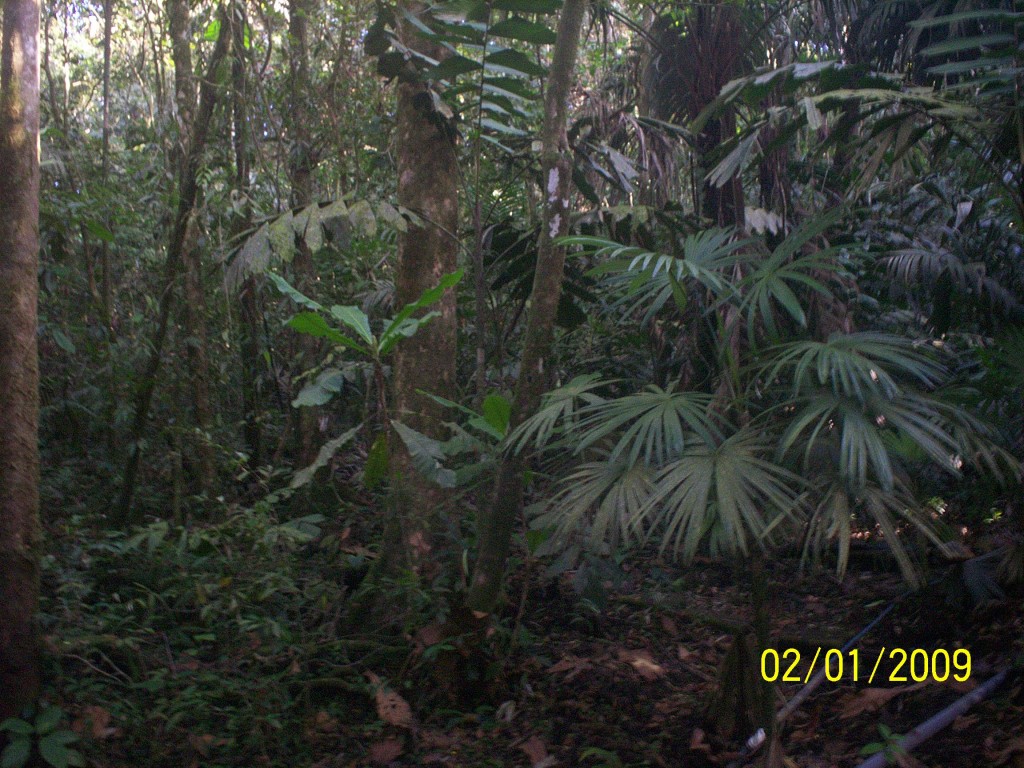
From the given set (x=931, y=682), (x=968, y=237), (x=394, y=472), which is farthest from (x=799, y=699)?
(x=968, y=237)

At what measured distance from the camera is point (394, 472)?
4531 mm

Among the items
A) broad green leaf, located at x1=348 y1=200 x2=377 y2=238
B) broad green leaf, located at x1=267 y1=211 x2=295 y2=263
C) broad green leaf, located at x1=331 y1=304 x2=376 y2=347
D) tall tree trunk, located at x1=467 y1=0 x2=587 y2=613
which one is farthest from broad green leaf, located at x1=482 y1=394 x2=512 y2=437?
broad green leaf, located at x1=267 y1=211 x2=295 y2=263

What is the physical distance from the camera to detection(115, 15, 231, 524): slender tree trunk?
507cm

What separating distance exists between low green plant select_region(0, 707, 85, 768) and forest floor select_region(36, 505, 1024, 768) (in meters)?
0.10

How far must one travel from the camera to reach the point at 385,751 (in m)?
3.58

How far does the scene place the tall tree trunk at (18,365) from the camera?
11.2 feet

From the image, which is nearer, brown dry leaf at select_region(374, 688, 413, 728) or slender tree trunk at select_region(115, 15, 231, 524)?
brown dry leaf at select_region(374, 688, 413, 728)

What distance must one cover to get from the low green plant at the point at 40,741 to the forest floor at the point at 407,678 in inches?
4.0

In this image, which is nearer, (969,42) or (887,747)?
(887,747)

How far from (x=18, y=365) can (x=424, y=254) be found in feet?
6.82

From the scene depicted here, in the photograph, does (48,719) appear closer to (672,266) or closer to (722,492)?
(722,492)

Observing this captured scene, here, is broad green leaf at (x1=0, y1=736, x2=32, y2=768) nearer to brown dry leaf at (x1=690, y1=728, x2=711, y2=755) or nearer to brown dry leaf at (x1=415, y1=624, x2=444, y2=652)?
brown dry leaf at (x1=415, y1=624, x2=444, y2=652)

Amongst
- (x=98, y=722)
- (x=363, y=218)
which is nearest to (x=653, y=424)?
(x=363, y=218)

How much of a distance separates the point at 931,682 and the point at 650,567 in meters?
2.26
